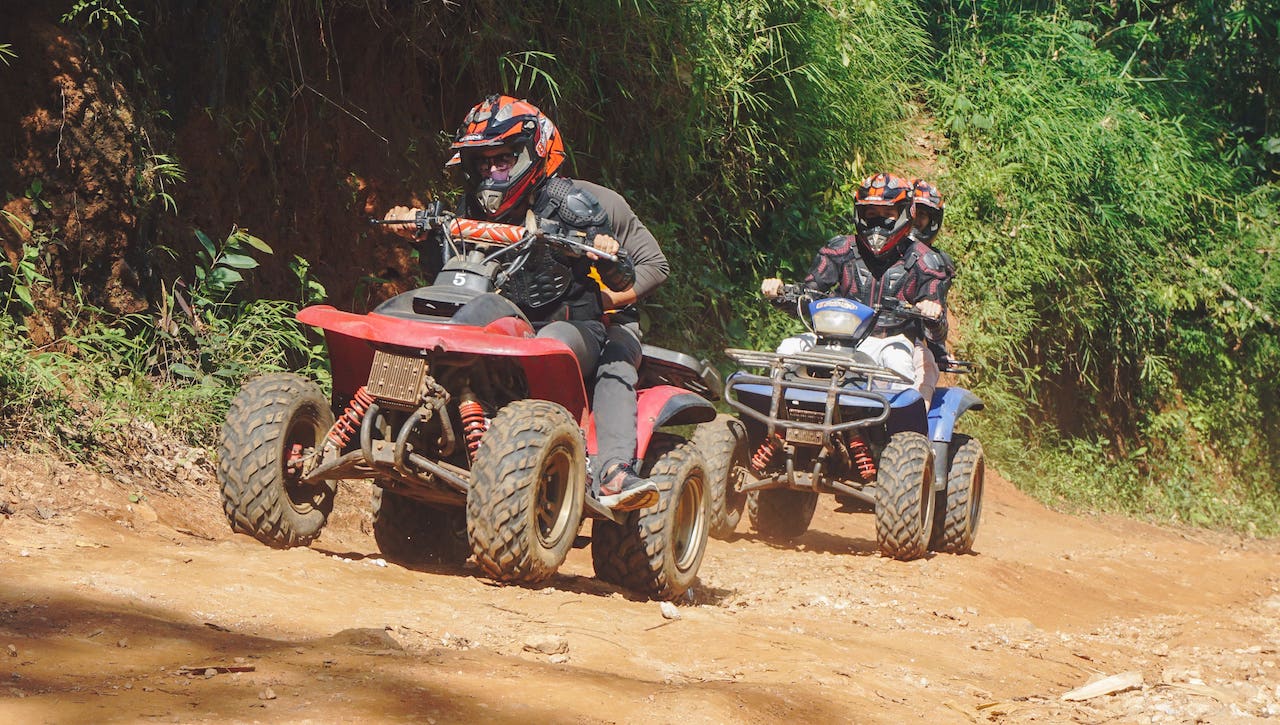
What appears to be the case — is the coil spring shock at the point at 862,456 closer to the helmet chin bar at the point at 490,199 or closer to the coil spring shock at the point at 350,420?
the helmet chin bar at the point at 490,199

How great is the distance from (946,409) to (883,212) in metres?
1.35

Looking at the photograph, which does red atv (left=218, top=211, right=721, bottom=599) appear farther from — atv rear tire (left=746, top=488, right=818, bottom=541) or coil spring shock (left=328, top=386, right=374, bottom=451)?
atv rear tire (left=746, top=488, right=818, bottom=541)

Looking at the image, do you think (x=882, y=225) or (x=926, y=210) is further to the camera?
(x=926, y=210)

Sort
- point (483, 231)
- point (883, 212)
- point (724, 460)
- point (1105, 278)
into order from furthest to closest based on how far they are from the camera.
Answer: point (1105, 278) → point (883, 212) → point (724, 460) → point (483, 231)

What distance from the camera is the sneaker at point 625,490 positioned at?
222 inches

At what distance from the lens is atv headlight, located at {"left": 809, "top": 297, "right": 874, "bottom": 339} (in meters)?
8.57

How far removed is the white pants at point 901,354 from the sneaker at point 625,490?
3085 millimetres

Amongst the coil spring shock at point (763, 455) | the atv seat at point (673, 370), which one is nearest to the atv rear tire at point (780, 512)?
the coil spring shock at point (763, 455)

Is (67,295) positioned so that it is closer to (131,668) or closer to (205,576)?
(205,576)

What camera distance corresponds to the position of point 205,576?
15.3ft

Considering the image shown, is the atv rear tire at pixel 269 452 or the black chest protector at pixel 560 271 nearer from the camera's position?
the atv rear tire at pixel 269 452

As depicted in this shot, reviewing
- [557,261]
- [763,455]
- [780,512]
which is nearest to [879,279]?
[763,455]

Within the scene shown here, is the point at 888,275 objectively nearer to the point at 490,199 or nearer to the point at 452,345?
the point at 490,199

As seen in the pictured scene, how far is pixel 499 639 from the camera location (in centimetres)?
448
